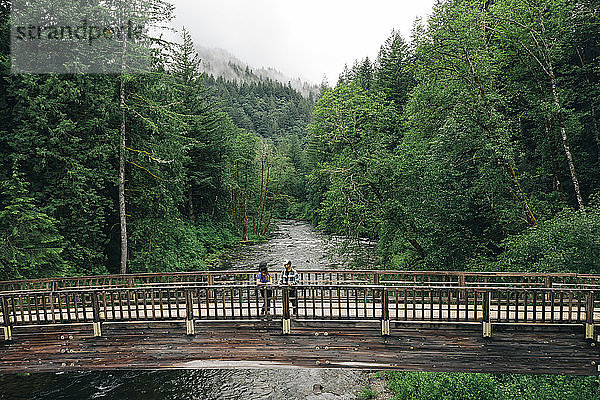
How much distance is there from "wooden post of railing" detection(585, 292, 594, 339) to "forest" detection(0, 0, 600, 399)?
14.7 feet

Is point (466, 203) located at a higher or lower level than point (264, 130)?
lower

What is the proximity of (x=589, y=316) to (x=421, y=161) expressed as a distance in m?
9.33

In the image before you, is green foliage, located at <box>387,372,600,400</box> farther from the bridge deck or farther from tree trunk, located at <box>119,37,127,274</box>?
tree trunk, located at <box>119,37,127,274</box>

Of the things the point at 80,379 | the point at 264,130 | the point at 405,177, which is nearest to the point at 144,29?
the point at 405,177

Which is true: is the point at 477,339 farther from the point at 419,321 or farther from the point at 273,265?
the point at 273,265

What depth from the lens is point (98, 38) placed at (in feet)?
56.7

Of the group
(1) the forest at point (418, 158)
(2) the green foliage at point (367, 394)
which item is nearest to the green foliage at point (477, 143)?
(1) the forest at point (418, 158)

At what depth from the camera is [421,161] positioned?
55.0 feet

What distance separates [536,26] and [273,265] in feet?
66.3

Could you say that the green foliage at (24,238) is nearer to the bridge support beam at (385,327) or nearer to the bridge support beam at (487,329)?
the bridge support beam at (385,327)

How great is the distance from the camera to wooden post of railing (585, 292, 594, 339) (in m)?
8.40

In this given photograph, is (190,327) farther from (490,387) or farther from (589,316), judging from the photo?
(490,387)

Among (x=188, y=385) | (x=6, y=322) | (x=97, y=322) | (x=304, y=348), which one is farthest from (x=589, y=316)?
(x=6, y=322)

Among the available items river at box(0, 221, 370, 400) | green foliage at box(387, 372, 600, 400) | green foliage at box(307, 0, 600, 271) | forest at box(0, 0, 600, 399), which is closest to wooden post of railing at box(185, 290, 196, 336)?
river at box(0, 221, 370, 400)
